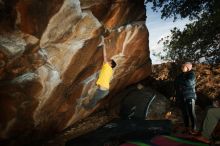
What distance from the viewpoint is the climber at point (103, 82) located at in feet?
30.5

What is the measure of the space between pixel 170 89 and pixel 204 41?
99.6 inches

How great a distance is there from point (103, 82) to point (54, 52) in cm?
181

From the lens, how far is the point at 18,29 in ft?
24.4

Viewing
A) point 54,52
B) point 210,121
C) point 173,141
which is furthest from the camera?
point 54,52

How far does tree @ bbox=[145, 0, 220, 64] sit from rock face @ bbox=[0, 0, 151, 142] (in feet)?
4.76

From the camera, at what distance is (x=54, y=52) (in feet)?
27.3

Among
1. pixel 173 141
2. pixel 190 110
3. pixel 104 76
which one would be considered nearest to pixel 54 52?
pixel 104 76

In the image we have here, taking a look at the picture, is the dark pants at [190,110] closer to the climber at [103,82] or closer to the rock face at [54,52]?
the climber at [103,82]

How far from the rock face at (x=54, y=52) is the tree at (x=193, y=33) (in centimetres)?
145

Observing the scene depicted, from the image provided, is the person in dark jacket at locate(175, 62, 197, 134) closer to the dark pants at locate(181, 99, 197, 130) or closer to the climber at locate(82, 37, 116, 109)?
the dark pants at locate(181, 99, 197, 130)

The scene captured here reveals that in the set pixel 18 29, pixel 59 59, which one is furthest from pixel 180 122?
pixel 18 29

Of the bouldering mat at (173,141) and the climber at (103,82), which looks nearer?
the bouldering mat at (173,141)

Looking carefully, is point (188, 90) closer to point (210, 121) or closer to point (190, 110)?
point (190, 110)

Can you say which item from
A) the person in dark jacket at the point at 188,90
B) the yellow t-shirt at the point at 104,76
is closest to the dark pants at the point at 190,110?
the person in dark jacket at the point at 188,90
